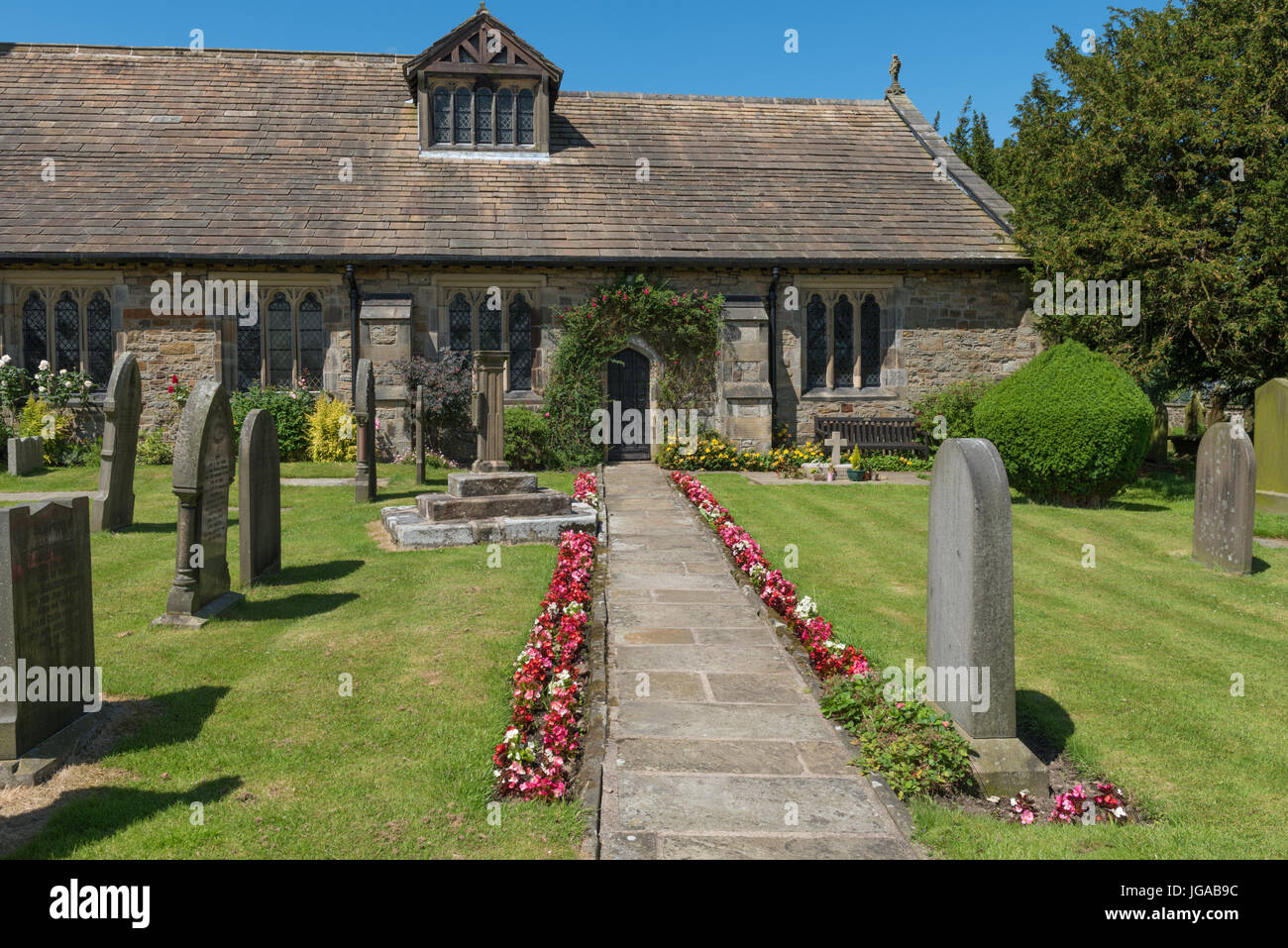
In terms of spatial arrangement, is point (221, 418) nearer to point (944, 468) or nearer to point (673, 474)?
point (944, 468)

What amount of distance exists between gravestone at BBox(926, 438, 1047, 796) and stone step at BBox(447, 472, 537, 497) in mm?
6502

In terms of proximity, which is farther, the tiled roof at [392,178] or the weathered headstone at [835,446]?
the tiled roof at [392,178]

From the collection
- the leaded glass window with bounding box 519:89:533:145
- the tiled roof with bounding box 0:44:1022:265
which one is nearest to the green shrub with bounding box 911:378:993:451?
the tiled roof with bounding box 0:44:1022:265

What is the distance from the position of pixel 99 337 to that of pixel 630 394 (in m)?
10.2

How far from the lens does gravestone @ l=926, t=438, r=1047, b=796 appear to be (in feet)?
15.4

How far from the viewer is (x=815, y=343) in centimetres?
1877

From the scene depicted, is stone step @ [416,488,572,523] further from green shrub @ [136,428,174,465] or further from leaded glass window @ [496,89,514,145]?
leaded glass window @ [496,89,514,145]

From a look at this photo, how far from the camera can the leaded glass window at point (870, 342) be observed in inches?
740

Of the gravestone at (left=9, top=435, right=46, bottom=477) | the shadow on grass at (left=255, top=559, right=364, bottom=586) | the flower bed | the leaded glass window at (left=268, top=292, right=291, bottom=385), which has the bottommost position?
the flower bed

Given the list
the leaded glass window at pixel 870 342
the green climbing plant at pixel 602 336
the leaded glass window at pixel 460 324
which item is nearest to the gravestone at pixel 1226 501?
the leaded glass window at pixel 870 342

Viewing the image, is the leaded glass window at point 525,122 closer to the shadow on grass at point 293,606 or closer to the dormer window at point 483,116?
the dormer window at point 483,116

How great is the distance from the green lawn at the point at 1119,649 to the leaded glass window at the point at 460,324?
282 inches

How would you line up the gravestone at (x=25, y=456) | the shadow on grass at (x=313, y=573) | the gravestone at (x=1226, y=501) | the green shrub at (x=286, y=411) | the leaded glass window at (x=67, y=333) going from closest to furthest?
the shadow on grass at (x=313, y=573), the gravestone at (x=1226, y=501), the gravestone at (x=25, y=456), the green shrub at (x=286, y=411), the leaded glass window at (x=67, y=333)

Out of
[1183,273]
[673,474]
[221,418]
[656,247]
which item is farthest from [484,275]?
[1183,273]
